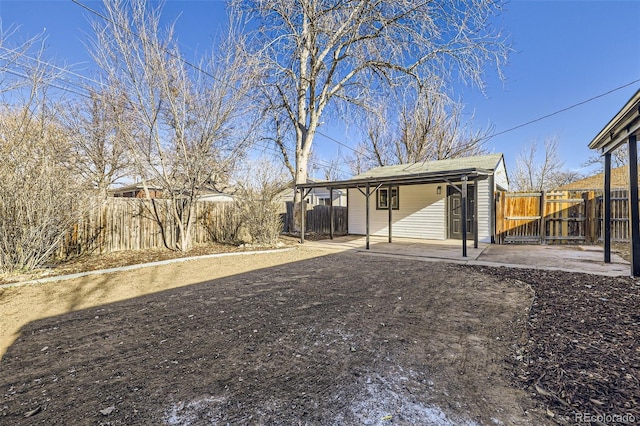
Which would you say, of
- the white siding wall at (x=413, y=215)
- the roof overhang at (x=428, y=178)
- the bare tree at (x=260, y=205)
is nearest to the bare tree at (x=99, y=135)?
the bare tree at (x=260, y=205)

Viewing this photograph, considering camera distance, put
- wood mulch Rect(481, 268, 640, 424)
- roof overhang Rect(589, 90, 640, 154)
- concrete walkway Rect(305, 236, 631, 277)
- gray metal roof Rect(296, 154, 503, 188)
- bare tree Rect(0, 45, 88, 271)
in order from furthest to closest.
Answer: gray metal roof Rect(296, 154, 503, 188)
concrete walkway Rect(305, 236, 631, 277)
bare tree Rect(0, 45, 88, 271)
roof overhang Rect(589, 90, 640, 154)
wood mulch Rect(481, 268, 640, 424)

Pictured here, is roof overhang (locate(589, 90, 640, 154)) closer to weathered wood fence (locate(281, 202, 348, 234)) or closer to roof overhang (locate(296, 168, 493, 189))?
roof overhang (locate(296, 168, 493, 189))

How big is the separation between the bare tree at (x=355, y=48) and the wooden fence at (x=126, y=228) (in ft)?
16.6

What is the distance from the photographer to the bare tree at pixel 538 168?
21828 mm

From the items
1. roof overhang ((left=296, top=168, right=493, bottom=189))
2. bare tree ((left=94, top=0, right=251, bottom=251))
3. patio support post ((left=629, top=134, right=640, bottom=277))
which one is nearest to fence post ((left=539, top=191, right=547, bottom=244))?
roof overhang ((left=296, top=168, right=493, bottom=189))

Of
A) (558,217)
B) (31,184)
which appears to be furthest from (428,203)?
(31,184)

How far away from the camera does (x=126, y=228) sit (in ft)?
24.5

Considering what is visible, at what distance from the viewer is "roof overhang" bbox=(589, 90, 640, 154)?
3682mm

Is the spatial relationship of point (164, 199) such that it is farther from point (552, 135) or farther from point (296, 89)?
point (552, 135)

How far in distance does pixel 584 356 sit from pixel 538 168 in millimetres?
25845

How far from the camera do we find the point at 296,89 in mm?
11461

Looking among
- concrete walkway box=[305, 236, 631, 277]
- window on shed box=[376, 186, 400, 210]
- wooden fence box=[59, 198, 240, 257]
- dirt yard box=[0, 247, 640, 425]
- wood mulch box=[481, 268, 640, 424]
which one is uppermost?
window on shed box=[376, 186, 400, 210]

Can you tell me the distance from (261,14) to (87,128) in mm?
6298

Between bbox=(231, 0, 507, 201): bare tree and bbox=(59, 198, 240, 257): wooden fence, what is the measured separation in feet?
16.6
